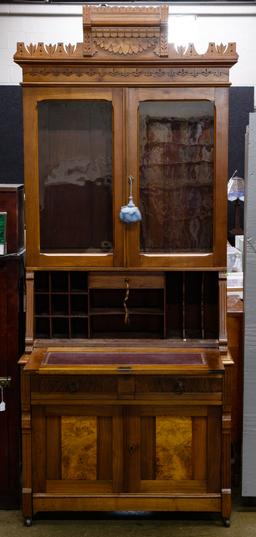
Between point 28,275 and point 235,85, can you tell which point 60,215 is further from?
point 235,85

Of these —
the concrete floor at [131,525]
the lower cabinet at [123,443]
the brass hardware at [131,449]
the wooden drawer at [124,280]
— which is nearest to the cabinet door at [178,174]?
the wooden drawer at [124,280]

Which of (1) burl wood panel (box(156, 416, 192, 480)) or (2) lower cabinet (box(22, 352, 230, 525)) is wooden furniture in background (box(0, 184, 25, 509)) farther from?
(1) burl wood panel (box(156, 416, 192, 480))

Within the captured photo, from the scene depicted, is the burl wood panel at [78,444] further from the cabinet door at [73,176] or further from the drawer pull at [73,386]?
the cabinet door at [73,176]

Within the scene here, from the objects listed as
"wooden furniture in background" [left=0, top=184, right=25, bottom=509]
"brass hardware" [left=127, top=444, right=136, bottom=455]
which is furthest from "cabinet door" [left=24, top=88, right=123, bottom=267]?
"brass hardware" [left=127, top=444, right=136, bottom=455]

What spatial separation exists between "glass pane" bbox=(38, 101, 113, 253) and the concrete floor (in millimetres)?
1302

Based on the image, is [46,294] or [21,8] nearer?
[46,294]

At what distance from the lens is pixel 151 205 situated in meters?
3.93

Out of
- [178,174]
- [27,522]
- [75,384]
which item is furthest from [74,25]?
[27,522]

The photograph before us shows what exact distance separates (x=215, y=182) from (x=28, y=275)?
99 cm

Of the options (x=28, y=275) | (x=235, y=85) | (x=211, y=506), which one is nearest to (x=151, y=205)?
(x=28, y=275)

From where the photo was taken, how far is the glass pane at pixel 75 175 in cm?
386

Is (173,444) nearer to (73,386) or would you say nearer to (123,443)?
(123,443)

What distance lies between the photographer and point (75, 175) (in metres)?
3.93

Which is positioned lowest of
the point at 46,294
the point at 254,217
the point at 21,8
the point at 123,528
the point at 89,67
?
Answer: the point at 123,528
